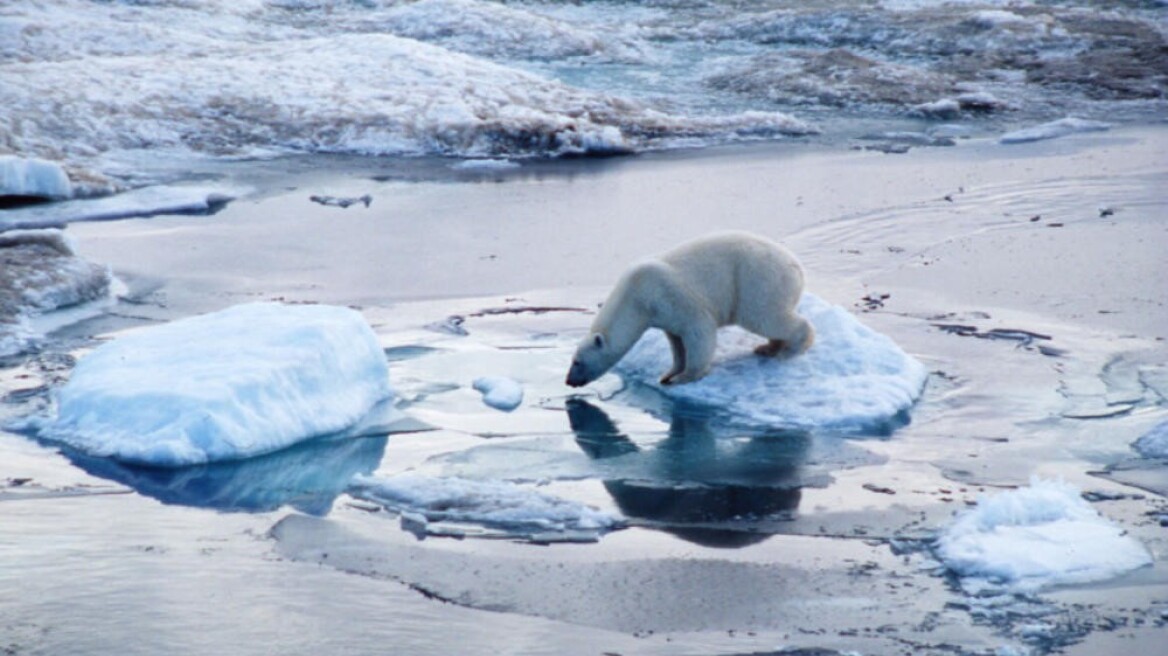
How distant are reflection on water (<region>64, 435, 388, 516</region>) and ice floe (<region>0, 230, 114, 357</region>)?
7.79ft

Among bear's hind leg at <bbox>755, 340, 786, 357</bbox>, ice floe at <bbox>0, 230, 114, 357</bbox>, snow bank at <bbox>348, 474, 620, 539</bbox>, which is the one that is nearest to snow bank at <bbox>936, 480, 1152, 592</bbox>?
snow bank at <bbox>348, 474, 620, 539</bbox>

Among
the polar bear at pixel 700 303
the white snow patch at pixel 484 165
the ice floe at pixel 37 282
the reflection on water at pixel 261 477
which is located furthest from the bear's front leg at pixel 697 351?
the white snow patch at pixel 484 165

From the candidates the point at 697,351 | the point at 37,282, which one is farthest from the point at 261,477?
the point at 37,282

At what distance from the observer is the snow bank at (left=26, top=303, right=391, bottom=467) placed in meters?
6.88

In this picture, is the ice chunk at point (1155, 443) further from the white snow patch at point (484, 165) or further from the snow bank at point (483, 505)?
the white snow patch at point (484, 165)

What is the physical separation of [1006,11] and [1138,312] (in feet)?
55.6

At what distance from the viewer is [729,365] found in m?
8.18

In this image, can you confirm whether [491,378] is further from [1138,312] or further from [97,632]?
[1138,312]

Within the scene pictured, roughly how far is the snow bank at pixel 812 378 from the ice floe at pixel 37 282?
11.7 ft

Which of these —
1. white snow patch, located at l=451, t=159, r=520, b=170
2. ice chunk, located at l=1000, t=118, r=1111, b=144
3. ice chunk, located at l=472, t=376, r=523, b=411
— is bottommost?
white snow patch, located at l=451, t=159, r=520, b=170

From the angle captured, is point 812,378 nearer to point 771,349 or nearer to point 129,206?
point 771,349

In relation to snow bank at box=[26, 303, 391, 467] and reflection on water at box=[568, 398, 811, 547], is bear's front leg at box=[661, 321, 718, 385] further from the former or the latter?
snow bank at box=[26, 303, 391, 467]

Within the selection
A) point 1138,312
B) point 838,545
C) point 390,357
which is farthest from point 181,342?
point 1138,312

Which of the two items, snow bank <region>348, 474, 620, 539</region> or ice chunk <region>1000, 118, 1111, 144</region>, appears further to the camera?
ice chunk <region>1000, 118, 1111, 144</region>
